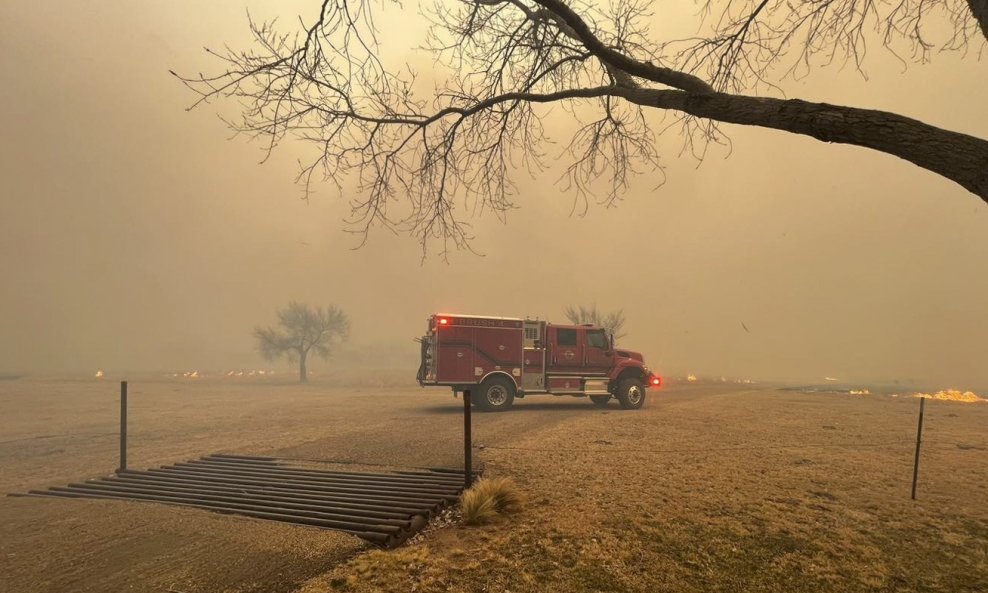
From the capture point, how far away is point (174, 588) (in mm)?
3521

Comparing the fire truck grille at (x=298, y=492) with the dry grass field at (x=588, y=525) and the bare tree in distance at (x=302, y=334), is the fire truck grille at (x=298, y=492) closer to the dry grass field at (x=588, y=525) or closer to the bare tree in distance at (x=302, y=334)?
the dry grass field at (x=588, y=525)

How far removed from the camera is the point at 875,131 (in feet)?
11.7

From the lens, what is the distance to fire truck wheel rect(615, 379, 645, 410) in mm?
16516

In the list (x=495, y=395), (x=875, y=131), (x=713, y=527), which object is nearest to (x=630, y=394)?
(x=495, y=395)

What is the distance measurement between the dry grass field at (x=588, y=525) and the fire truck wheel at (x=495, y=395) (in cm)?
444

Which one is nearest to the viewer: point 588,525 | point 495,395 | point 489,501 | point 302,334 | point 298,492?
point 588,525

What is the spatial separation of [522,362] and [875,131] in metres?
12.9

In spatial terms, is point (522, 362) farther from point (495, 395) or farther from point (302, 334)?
point (302, 334)

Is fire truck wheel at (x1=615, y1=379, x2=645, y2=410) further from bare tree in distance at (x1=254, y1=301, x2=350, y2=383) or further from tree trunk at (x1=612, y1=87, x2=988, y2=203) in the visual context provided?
bare tree in distance at (x1=254, y1=301, x2=350, y2=383)

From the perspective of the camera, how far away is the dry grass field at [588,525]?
3.73 meters

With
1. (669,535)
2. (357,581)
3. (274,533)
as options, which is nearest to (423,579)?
(357,581)

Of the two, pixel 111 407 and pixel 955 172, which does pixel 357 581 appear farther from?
pixel 111 407

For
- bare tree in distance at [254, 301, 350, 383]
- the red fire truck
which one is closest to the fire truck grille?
the red fire truck

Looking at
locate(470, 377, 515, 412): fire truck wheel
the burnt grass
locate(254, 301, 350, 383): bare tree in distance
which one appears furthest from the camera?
locate(254, 301, 350, 383): bare tree in distance
